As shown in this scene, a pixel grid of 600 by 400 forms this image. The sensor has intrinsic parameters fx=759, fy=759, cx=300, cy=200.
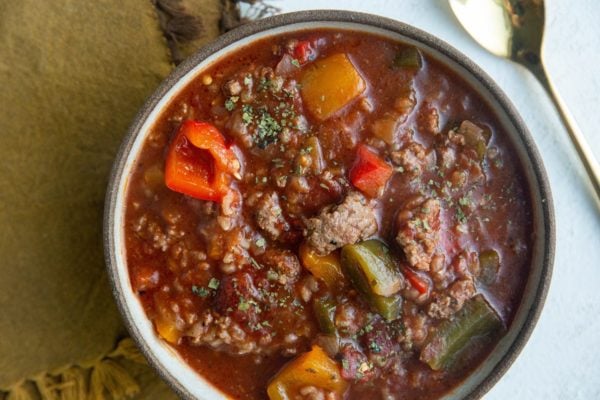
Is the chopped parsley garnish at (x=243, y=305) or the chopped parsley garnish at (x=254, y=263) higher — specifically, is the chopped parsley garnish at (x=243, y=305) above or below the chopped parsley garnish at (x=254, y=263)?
below

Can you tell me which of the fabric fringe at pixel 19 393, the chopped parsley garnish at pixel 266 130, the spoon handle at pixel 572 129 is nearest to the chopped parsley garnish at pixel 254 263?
the chopped parsley garnish at pixel 266 130

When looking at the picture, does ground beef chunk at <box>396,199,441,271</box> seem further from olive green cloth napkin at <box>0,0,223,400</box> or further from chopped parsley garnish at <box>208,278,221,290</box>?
olive green cloth napkin at <box>0,0,223,400</box>

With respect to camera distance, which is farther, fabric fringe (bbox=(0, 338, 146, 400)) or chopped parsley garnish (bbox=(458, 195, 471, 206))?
fabric fringe (bbox=(0, 338, 146, 400))

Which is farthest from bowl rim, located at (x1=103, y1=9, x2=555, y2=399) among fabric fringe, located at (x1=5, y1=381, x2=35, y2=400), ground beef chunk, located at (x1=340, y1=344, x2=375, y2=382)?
fabric fringe, located at (x1=5, y1=381, x2=35, y2=400)

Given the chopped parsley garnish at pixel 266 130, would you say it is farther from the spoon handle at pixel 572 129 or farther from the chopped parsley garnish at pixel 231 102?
the spoon handle at pixel 572 129

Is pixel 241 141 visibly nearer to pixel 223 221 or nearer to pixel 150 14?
pixel 223 221

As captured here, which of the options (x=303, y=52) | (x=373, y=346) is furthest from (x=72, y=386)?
(x=303, y=52)
